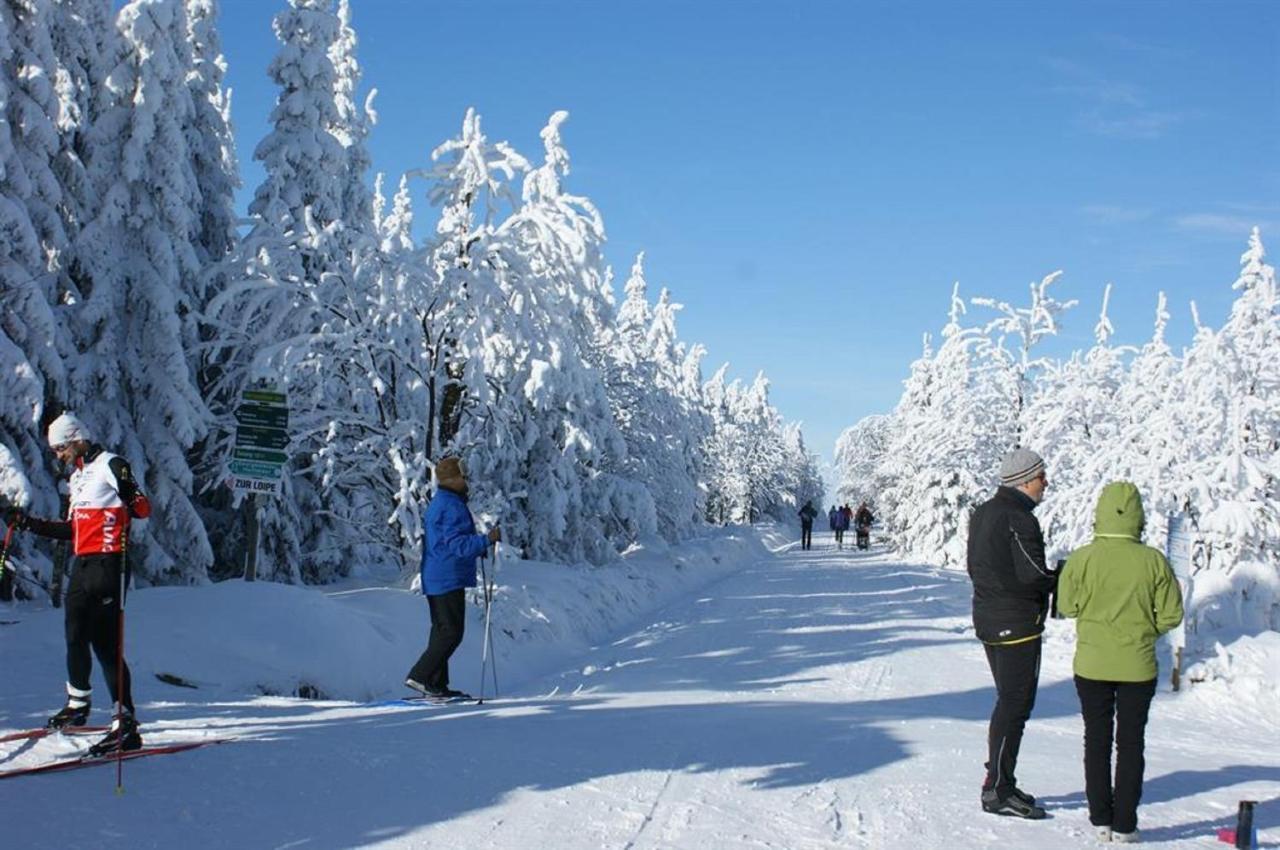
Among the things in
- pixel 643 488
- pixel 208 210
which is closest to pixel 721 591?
pixel 643 488

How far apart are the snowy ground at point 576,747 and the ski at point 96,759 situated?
0.12 metres

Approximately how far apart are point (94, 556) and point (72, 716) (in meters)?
1.14

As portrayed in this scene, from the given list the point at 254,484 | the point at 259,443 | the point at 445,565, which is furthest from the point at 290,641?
the point at 445,565

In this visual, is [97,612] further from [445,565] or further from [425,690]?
[425,690]

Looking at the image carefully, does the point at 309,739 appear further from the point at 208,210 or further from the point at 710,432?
the point at 710,432

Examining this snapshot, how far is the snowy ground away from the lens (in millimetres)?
5336

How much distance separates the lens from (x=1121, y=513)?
18.0 ft

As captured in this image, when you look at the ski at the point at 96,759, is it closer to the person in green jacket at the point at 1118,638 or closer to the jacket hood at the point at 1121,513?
the person in green jacket at the point at 1118,638

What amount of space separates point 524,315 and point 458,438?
295cm

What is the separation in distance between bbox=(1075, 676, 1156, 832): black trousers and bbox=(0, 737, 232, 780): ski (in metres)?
5.24

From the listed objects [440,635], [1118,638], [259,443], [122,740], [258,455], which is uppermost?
[259,443]

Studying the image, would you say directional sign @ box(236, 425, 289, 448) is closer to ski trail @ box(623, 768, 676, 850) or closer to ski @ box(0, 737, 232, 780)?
ski @ box(0, 737, 232, 780)

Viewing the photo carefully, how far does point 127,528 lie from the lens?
6848 mm

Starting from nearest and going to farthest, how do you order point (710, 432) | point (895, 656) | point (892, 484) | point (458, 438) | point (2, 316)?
point (895, 656) → point (2, 316) → point (458, 438) → point (710, 432) → point (892, 484)
